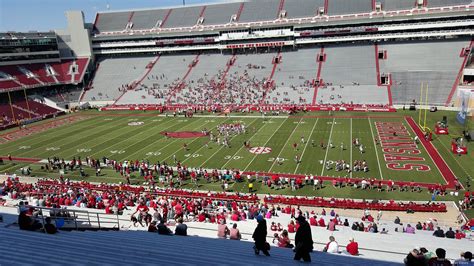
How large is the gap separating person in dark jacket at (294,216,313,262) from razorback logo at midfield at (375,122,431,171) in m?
18.2

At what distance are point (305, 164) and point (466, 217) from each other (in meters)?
10.2

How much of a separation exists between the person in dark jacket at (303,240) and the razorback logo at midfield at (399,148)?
18181mm

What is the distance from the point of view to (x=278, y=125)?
3688cm

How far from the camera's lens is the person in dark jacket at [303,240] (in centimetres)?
720

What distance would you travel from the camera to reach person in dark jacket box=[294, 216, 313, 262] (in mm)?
7195

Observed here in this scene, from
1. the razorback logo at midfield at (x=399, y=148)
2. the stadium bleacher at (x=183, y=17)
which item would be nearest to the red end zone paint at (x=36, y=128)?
the stadium bleacher at (x=183, y=17)

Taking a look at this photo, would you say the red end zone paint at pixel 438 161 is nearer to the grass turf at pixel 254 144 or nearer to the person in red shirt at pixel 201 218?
the grass turf at pixel 254 144

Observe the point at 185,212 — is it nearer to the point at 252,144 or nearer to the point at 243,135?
the point at 252,144

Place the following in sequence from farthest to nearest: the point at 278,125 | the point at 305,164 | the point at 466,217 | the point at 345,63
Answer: the point at 345,63 → the point at 278,125 → the point at 305,164 → the point at 466,217

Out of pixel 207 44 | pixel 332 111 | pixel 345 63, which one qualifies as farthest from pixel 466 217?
pixel 207 44

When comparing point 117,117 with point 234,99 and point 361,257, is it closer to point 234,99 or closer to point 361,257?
point 234,99

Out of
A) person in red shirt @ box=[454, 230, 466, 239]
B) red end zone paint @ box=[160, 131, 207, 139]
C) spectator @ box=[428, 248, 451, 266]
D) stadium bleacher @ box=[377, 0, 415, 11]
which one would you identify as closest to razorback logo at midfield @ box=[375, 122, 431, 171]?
person in red shirt @ box=[454, 230, 466, 239]

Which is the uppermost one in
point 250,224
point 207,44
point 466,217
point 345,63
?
point 207,44

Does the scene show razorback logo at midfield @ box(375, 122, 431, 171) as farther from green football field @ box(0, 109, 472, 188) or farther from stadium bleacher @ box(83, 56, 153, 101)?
stadium bleacher @ box(83, 56, 153, 101)
